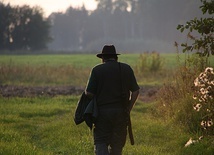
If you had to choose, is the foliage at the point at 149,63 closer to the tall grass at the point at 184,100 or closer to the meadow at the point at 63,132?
the meadow at the point at 63,132

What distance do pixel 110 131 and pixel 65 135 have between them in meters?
5.37

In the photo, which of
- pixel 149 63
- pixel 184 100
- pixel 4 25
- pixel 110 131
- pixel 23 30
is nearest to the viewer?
pixel 110 131

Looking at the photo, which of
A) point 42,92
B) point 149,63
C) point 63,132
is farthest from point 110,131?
point 149,63

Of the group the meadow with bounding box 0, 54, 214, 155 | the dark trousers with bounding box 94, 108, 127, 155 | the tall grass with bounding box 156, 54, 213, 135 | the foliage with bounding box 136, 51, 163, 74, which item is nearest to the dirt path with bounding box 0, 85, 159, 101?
the meadow with bounding box 0, 54, 214, 155

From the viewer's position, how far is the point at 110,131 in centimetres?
722

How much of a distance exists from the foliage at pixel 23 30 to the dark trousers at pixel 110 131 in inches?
3302

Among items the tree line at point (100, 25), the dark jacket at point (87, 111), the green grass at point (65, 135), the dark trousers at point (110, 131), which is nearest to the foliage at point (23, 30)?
the tree line at point (100, 25)

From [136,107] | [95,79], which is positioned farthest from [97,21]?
[95,79]

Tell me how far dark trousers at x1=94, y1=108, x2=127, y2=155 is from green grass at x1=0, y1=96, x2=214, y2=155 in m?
2.63

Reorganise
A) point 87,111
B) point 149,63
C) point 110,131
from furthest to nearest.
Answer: point 149,63
point 110,131
point 87,111

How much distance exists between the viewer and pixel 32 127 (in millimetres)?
14500

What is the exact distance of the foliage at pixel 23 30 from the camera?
90250 mm

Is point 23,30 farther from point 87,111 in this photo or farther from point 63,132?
point 87,111

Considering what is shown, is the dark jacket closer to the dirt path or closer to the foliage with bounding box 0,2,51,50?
the dirt path
